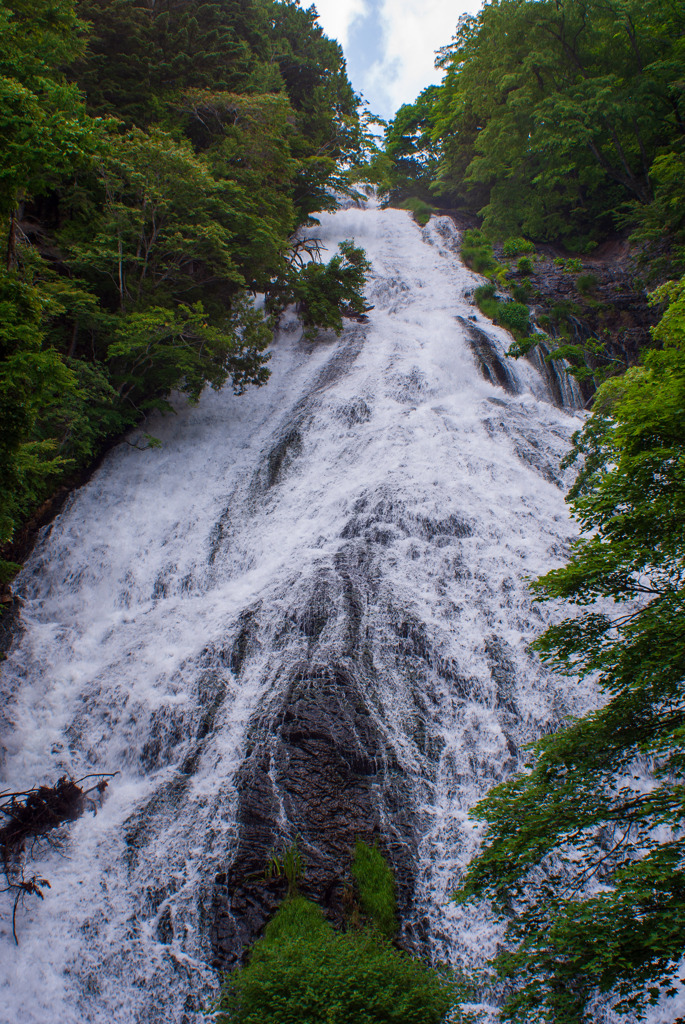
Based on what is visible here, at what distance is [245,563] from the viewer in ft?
38.4

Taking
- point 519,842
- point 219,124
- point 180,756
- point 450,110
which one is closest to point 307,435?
point 180,756

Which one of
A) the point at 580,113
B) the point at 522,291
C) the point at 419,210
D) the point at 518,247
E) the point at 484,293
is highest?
the point at 580,113

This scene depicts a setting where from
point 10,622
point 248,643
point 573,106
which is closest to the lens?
point 248,643

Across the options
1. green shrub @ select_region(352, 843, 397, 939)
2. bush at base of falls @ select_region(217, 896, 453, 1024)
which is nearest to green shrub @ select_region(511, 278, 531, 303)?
green shrub @ select_region(352, 843, 397, 939)

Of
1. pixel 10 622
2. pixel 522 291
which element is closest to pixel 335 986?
Result: pixel 10 622

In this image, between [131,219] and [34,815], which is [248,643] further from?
[131,219]

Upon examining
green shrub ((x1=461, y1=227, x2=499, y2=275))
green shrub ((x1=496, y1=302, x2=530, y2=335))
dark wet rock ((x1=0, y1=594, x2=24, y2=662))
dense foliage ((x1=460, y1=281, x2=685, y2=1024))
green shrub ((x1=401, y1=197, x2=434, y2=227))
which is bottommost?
dark wet rock ((x1=0, y1=594, x2=24, y2=662))

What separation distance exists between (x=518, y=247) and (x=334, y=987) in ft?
81.9

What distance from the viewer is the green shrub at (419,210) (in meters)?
29.8

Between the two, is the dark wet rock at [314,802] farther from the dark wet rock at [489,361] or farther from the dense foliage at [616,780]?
the dark wet rock at [489,361]

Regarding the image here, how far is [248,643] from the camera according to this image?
9789 mm

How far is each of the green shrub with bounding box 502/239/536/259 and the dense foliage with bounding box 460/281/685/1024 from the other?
66.5 ft

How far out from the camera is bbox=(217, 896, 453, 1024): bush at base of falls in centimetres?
491

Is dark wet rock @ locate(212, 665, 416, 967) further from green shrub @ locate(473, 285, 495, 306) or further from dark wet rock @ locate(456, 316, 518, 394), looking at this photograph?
green shrub @ locate(473, 285, 495, 306)
